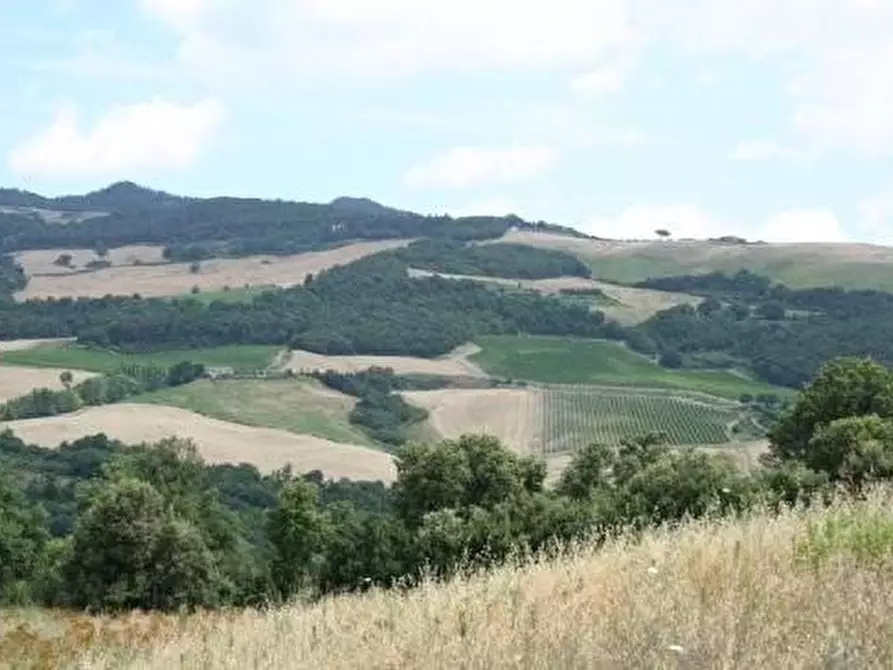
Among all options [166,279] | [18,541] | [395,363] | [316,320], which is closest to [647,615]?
[18,541]

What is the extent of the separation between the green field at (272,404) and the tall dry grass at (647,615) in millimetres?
92344

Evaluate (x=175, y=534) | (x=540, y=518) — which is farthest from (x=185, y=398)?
(x=540, y=518)

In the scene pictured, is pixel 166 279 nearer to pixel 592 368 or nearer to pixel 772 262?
pixel 592 368

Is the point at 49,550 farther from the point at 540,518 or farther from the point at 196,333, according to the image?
the point at 196,333

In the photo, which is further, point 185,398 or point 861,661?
point 185,398

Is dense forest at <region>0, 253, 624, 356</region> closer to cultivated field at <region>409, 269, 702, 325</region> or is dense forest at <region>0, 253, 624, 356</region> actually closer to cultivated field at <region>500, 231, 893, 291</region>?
cultivated field at <region>409, 269, 702, 325</region>

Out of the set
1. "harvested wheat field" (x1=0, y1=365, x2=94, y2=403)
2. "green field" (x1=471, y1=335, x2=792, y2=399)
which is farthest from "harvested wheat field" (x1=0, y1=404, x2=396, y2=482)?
Result: "green field" (x1=471, y1=335, x2=792, y2=399)

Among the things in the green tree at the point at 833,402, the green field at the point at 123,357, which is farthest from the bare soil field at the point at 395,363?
the green tree at the point at 833,402

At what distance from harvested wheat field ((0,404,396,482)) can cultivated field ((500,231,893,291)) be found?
294 feet

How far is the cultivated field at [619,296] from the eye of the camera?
152875 mm

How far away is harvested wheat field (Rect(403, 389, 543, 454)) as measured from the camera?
95.6m

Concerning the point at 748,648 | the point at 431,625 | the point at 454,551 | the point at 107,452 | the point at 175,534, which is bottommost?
the point at 107,452

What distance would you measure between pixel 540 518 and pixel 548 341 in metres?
113

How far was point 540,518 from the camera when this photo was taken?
3244 centimetres
